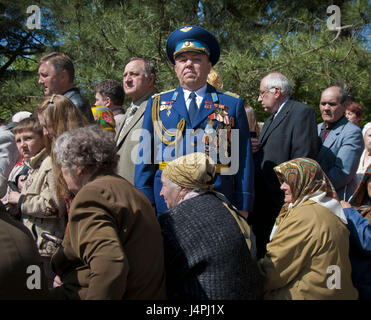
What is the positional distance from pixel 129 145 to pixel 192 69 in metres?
0.81

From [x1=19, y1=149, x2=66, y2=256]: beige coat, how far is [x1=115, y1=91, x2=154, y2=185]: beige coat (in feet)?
2.29

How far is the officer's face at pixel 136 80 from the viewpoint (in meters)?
4.14

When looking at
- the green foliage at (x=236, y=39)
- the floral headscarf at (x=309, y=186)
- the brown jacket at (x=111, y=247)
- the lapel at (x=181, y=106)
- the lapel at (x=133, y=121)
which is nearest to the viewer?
the brown jacket at (x=111, y=247)

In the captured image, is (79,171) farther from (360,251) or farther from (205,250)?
(360,251)

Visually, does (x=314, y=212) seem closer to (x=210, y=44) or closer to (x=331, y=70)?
(x=210, y=44)

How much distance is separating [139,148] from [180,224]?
3.67 ft

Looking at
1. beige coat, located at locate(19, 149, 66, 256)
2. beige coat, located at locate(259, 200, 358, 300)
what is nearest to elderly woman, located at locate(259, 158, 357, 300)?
beige coat, located at locate(259, 200, 358, 300)

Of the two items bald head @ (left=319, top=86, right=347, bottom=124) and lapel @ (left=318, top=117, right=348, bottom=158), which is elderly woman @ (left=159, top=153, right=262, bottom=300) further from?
bald head @ (left=319, top=86, right=347, bottom=124)

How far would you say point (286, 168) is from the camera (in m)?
2.86

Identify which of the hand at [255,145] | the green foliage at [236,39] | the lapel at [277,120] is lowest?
the hand at [255,145]

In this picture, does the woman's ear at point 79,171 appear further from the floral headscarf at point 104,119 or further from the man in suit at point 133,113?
the floral headscarf at point 104,119

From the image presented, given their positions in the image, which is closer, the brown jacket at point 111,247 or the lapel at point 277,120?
the brown jacket at point 111,247

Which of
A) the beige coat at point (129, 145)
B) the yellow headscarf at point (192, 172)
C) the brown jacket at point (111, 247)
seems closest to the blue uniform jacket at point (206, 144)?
the beige coat at point (129, 145)

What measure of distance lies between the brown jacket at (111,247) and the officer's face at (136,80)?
6.53 ft
